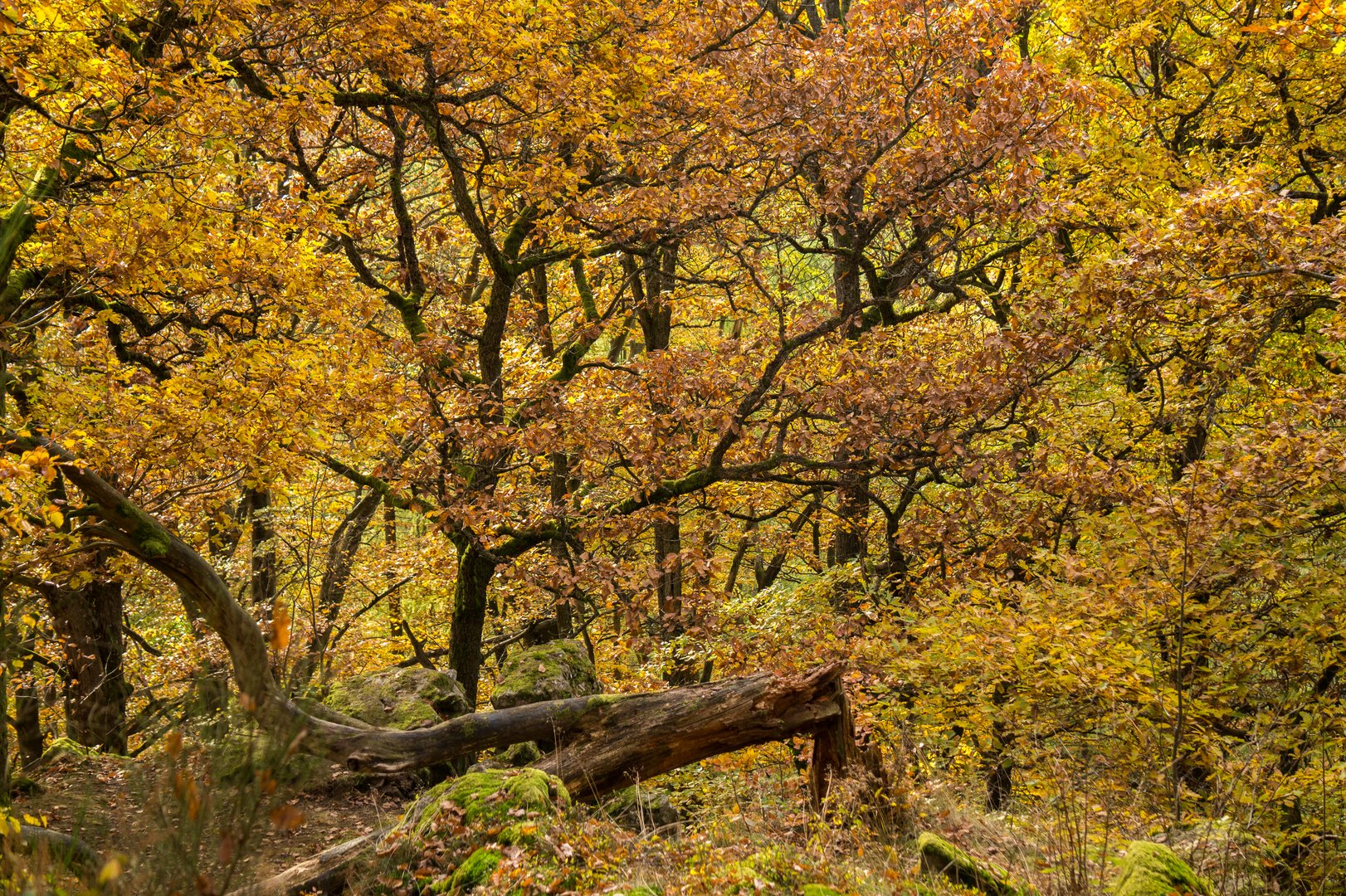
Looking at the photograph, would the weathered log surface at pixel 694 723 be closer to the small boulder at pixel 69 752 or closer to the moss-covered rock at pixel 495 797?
the moss-covered rock at pixel 495 797

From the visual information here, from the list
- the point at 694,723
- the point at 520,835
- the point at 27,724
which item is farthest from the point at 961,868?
the point at 27,724

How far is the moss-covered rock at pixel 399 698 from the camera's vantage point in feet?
32.2

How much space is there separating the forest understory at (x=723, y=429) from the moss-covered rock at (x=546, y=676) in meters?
0.07

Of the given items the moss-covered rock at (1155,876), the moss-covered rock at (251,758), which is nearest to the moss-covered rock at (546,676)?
the moss-covered rock at (1155,876)

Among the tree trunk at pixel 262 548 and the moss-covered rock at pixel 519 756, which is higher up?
the tree trunk at pixel 262 548

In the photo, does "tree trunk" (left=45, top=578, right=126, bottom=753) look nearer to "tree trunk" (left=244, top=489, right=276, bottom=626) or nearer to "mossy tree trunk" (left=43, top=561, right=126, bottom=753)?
"mossy tree trunk" (left=43, top=561, right=126, bottom=753)

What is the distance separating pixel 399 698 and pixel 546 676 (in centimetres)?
165

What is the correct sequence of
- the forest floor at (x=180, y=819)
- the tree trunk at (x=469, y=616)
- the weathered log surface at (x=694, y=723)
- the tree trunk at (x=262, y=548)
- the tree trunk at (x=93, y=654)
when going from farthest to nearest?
the tree trunk at (x=262, y=548)
the tree trunk at (x=469, y=616)
the tree trunk at (x=93, y=654)
the weathered log surface at (x=694, y=723)
the forest floor at (x=180, y=819)

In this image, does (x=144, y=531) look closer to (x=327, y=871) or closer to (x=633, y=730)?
(x=327, y=871)

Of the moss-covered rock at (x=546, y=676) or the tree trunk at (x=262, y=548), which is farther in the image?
the tree trunk at (x=262, y=548)

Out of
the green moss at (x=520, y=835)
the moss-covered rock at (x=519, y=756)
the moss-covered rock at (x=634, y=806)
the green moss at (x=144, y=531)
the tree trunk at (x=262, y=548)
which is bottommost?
the moss-covered rock at (x=634, y=806)

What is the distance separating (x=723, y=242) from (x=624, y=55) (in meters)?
2.07

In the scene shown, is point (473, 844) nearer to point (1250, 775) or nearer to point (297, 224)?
point (1250, 775)

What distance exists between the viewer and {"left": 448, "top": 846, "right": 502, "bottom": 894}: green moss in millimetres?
5152
